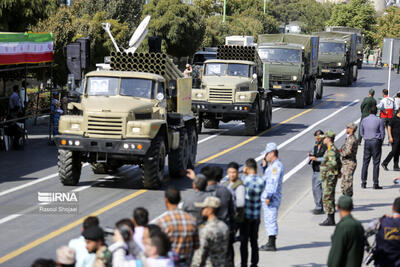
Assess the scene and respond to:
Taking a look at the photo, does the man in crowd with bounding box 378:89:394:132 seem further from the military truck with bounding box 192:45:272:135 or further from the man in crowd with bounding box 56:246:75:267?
the man in crowd with bounding box 56:246:75:267

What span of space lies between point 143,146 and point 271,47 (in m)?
21.9

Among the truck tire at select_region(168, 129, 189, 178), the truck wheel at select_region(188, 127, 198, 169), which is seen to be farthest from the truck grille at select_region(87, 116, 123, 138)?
the truck wheel at select_region(188, 127, 198, 169)

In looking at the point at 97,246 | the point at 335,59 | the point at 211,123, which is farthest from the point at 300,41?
the point at 97,246

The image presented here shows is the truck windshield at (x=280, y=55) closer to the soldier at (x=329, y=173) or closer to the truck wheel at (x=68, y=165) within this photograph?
the truck wheel at (x=68, y=165)

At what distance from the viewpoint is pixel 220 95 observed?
93.5ft

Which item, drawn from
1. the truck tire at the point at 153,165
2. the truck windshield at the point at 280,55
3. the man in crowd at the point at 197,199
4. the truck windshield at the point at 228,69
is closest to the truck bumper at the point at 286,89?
the truck windshield at the point at 280,55

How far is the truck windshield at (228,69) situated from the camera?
2934 centimetres

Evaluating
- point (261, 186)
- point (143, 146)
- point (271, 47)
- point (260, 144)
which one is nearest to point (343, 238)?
point (261, 186)

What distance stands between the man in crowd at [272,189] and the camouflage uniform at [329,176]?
2.18 metres

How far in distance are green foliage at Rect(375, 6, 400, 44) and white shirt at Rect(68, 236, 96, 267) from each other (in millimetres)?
85050

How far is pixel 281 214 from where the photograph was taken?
16.3 metres

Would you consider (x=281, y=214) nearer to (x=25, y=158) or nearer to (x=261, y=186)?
(x=261, y=186)

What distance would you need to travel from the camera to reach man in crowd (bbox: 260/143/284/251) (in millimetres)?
12836

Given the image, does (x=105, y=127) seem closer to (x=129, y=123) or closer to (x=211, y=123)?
(x=129, y=123)
